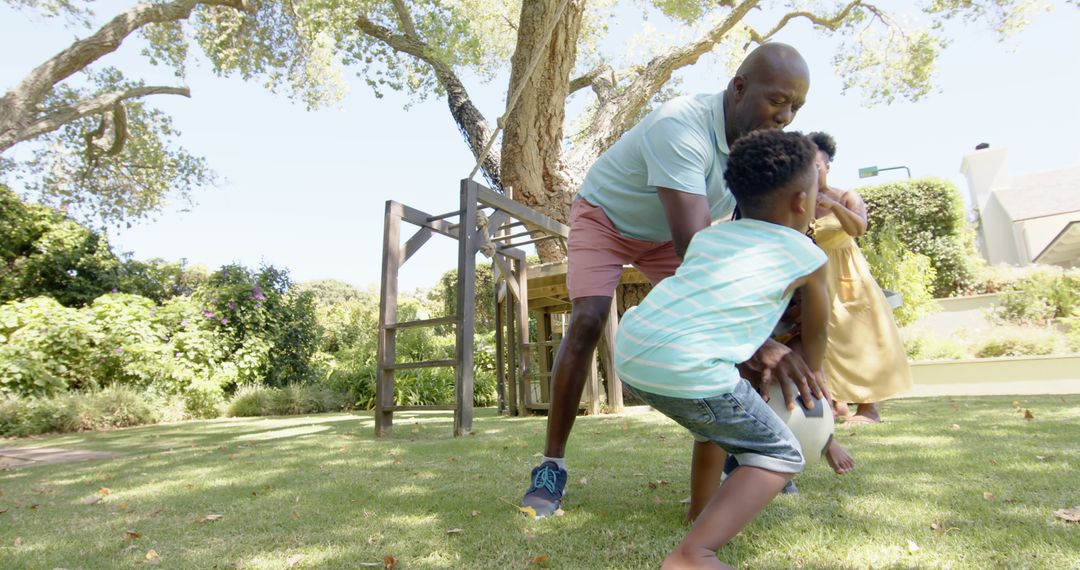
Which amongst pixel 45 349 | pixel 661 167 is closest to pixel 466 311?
pixel 661 167

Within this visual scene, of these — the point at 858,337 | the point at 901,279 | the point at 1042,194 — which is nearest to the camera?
the point at 858,337

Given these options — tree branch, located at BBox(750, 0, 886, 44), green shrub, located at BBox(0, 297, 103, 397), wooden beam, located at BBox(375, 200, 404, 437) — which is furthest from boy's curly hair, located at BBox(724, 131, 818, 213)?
tree branch, located at BBox(750, 0, 886, 44)

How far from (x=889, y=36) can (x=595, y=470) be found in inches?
467

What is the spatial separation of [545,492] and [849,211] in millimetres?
2143

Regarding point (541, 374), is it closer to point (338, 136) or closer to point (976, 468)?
point (976, 468)

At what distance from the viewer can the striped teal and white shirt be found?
134cm

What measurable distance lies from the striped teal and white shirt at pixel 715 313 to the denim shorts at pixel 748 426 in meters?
0.03

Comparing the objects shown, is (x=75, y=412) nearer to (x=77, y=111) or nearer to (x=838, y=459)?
(x=77, y=111)

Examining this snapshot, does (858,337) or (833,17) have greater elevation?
(833,17)

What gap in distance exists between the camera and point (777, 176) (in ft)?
4.80

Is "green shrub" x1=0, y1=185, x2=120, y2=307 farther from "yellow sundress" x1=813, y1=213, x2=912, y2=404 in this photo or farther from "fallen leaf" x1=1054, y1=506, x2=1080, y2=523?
"fallen leaf" x1=1054, y1=506, x2=1080, y2=523

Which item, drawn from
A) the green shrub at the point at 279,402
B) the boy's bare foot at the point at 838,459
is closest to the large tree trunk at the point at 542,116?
the green shrub at the point at 279,402

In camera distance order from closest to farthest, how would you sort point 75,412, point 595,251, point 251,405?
point 595,251
point 75,412
point 251,405

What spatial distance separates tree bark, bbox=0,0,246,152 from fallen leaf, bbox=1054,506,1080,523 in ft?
34.3
